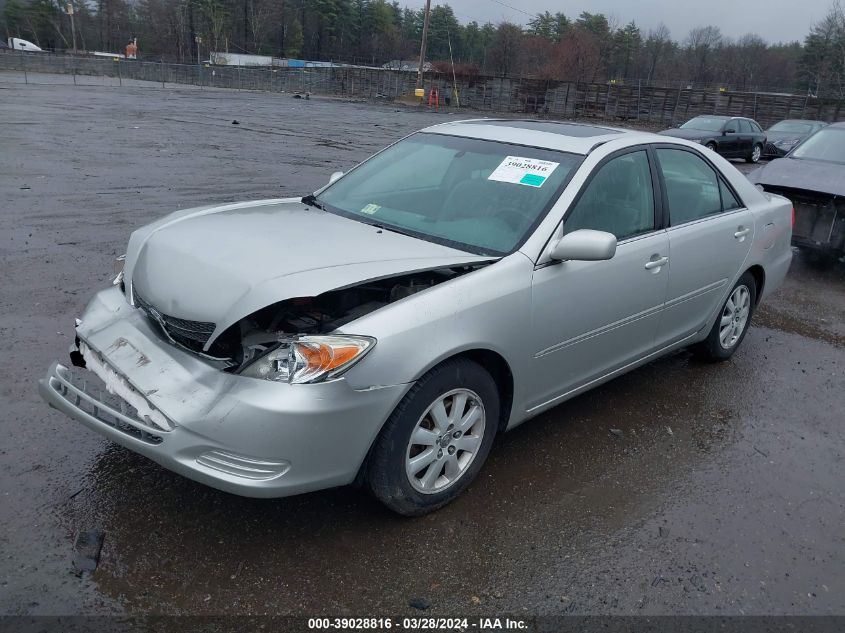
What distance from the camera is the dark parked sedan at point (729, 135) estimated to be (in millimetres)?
19391

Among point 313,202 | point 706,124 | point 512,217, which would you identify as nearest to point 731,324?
point 512,217

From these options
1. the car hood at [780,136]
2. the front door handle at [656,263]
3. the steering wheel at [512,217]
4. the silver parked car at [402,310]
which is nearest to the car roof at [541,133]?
the silver parked car at [402,310]

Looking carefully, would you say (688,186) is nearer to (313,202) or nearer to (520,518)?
(313,202)

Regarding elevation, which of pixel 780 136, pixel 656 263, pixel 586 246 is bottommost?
pixel 780 136

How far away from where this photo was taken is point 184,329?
112 inches

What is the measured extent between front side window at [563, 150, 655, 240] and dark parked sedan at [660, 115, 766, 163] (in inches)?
641

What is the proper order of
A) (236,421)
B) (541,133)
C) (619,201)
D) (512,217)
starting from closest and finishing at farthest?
(236,421) < (512,217) < (619,201) < (541,133)

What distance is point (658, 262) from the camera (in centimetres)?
395

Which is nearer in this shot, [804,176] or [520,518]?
[520,518]

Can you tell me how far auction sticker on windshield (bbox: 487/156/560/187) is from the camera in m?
3.68

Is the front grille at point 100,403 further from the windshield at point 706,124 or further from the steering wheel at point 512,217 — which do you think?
the windshield at point 706,124

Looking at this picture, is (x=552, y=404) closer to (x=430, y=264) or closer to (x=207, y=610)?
(x=430, y=264)

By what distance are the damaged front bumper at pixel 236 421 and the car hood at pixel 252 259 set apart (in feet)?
0.79

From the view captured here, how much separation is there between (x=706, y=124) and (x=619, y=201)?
18.6 meters
